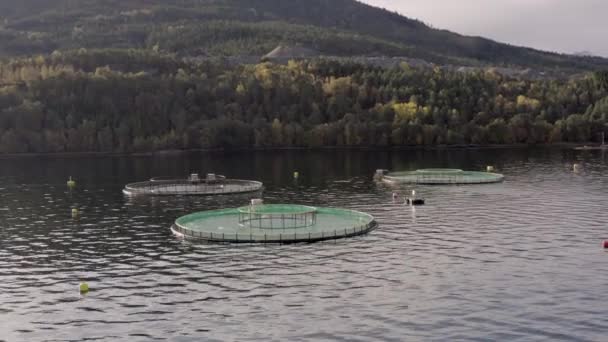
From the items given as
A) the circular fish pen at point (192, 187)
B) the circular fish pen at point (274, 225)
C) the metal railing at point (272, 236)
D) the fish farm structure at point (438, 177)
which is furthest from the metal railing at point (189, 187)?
the metal railing at point (272, 236)

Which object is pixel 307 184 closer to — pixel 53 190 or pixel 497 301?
pixel 53 190

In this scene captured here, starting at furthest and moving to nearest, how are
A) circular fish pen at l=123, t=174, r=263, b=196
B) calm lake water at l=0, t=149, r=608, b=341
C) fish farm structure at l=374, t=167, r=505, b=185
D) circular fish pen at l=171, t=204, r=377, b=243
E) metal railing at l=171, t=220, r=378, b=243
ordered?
fish farm structure at l=374, t=167, r=505, b=185, circular fish pen at l=123, t=174, r=263, b=196, circular fish pen at l=171, t=204, r=377, b=243, metal railing at l=171, t=220, r=378, b=243, calm lake water at l=0, t=149, r=608, b=341

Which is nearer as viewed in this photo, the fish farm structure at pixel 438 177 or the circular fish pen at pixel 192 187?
the circular fish pen at pixel 192 187

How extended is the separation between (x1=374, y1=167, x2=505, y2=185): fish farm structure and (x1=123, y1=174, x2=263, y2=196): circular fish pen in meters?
32.5

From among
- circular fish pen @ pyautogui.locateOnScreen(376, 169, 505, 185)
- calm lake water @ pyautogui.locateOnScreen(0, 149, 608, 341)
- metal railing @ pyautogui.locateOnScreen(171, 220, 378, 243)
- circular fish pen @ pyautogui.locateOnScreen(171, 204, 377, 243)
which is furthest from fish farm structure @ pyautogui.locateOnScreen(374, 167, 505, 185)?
metal railing @ pyautogui.locateOnScreen(171, 220, 378, 243)

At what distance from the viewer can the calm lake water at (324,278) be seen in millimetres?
69188

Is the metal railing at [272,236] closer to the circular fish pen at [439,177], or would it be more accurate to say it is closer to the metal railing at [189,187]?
the metal railing at [189,187]

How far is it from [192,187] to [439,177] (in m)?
57.0

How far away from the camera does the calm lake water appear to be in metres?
69.2

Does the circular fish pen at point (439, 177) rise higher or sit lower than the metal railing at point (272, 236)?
higher

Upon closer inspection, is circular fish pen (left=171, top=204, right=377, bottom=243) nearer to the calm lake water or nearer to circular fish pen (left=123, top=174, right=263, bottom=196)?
the calm lake water

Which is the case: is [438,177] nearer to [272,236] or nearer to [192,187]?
[192,187]

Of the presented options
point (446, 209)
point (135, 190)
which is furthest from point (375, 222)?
point (135, 190)

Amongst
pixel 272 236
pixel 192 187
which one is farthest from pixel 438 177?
pixel 272 236
